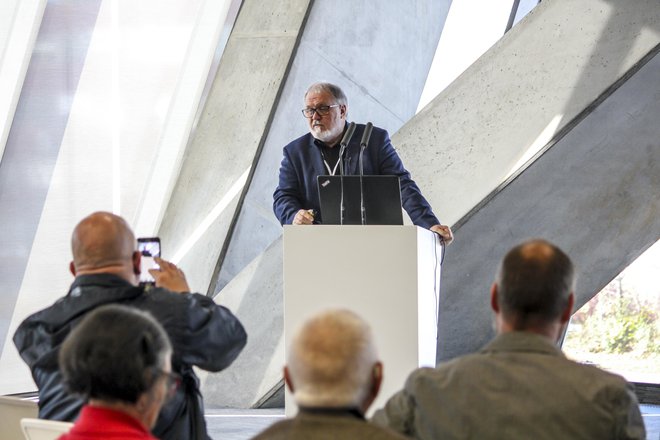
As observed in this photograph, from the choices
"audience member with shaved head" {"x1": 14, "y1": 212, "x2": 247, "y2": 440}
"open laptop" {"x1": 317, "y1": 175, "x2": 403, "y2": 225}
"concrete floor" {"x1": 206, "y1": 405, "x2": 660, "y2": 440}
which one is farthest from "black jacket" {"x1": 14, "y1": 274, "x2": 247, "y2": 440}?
"concrete floor" {"x1": 206, "y1": 405, "x2": 660, "y2": 440}

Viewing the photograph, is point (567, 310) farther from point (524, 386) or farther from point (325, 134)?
point (325, 134)

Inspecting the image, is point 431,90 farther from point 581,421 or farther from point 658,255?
point 581,421

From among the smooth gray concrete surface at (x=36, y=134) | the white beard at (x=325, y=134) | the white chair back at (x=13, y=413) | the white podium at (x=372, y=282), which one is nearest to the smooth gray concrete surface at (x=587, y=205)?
the white beard at (x=325, y=134)

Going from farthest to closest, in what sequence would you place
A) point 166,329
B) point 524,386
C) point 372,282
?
1. point 372,282
2. point 166,329
3. point 524,386

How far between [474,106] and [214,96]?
255 centimetres

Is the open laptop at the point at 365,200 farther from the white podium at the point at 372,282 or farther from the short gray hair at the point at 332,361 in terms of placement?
the short gray hair at the point at 332,361

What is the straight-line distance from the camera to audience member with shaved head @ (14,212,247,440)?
2832 mm

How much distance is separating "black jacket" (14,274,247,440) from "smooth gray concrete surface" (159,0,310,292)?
5053 millimetres

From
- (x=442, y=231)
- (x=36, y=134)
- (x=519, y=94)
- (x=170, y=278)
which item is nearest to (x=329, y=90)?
(x=442, y=231)

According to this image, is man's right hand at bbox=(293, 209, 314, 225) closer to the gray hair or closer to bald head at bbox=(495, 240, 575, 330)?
bald head at bbox=(495, 240, 575, 330)

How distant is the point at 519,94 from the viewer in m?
6.25

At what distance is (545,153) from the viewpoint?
19.8 feet

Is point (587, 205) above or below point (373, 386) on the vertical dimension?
above

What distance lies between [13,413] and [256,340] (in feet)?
14.1
